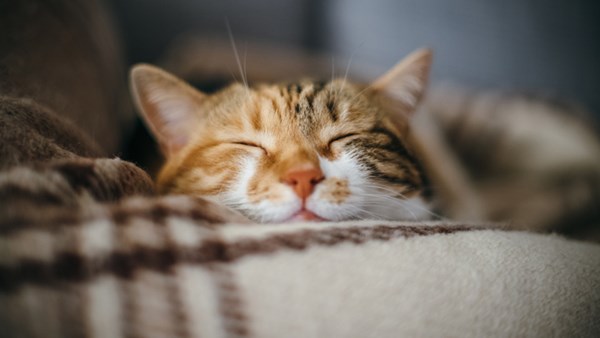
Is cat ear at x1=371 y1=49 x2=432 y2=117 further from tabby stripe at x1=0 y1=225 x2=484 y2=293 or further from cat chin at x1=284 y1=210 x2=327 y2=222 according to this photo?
tabby stripe at x1=0 y1=225 x2=484 y2=293

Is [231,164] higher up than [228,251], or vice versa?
[231,164]

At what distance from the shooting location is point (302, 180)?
0.66m

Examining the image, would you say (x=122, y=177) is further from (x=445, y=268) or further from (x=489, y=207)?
(x=489, y=207)

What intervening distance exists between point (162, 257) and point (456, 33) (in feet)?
6.37

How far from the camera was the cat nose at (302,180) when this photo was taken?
662mm

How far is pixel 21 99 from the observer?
24.9 inches

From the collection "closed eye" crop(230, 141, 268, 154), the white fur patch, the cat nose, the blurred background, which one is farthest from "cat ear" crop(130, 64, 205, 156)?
the blurred background

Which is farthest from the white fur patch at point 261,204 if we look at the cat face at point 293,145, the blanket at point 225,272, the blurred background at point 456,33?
the blurred background at point 456,33

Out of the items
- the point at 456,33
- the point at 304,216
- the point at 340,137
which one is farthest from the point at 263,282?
the point at 456,33

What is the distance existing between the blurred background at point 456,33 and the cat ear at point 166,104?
97 cm

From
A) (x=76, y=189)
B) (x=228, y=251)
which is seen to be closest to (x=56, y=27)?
(x=76, y=189)

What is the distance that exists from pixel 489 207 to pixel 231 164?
117cm

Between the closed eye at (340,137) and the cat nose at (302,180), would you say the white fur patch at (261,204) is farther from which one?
the closed eye at (340,137)

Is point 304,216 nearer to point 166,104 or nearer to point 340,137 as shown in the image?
point 340,137
